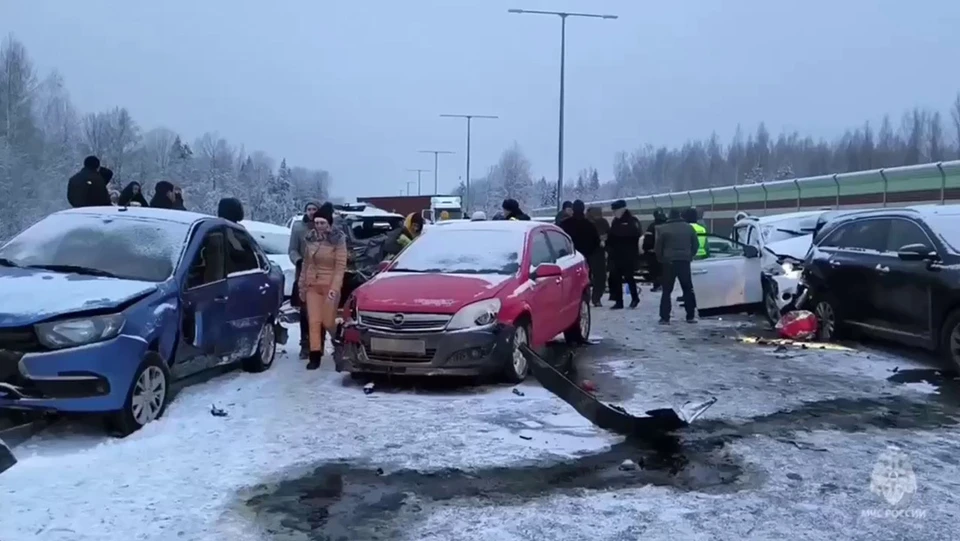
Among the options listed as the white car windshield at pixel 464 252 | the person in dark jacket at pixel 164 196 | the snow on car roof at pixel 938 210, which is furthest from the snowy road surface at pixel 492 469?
the person in dark jacket at pixel 164 196

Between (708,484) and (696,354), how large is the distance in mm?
5879

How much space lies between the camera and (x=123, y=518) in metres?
5.46

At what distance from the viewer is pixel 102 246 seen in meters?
8.38

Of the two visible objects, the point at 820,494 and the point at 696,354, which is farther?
the point at 696,354

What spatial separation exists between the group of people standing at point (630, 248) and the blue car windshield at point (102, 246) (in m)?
8.47

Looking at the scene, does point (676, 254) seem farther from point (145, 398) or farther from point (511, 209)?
point (145, 398)

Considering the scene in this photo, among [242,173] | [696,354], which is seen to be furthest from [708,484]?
[242,173]

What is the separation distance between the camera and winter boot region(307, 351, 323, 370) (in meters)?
10.7

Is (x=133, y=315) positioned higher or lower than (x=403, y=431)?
higher

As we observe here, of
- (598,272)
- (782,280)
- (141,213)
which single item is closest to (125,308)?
(141,213)

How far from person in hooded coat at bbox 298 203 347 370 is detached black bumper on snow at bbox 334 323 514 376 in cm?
132

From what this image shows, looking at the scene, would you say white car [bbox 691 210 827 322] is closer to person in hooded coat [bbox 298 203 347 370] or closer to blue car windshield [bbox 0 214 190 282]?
person in hooded coat [bbox 298 203 347 370]

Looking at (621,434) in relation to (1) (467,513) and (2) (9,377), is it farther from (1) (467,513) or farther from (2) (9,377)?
(2) (9,377)

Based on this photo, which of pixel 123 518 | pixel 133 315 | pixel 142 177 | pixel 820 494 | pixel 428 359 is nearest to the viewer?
pixel 123 518
